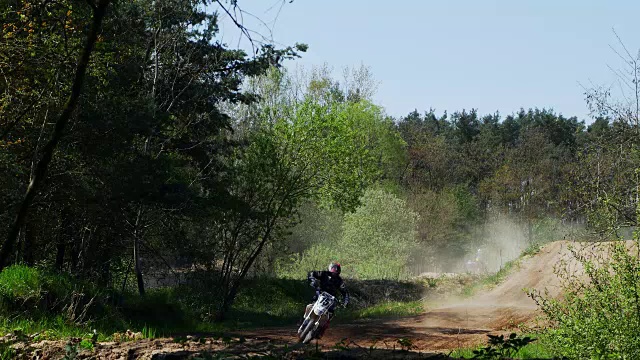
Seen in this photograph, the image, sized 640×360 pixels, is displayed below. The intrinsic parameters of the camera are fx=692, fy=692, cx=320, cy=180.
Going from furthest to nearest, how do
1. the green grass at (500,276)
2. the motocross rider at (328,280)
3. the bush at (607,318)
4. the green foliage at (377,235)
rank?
the green foliage at (377,235) < the green grass at (500,276) < the motocross rider at (328,280) < the bush at (607,318)

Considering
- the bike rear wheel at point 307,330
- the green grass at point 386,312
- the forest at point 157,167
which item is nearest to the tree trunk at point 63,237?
the forest at point 157,167

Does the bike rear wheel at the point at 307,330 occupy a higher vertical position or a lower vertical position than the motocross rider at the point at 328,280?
lower

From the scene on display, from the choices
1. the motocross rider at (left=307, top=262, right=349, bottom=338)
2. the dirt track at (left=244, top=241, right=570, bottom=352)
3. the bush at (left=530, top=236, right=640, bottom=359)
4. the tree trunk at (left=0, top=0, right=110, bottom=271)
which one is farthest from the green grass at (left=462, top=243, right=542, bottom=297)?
the tree trunk at (left=0, top=0, right=110, bottom=271)

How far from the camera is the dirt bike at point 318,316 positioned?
46.7 feet

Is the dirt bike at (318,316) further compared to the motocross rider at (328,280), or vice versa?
the motocross rider at (328,280)

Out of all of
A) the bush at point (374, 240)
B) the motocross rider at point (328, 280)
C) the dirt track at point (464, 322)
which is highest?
the bush at point (374, 240)

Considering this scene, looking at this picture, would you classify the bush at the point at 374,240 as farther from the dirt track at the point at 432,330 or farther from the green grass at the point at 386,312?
the green grass at the point at 386,312

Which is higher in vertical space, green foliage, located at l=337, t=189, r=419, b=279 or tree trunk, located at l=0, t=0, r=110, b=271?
green foliage, located at l=337, t=189, r=419, b=279

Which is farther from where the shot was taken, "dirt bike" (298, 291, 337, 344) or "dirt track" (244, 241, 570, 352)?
"dirt track" (244, 241, 570, 352)

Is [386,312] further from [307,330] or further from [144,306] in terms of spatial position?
[307,330]

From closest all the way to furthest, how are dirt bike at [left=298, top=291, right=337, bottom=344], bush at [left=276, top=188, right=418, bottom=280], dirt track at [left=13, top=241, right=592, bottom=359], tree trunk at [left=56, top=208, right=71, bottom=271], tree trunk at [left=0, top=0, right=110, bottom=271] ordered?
tree trunk at [left=0, top=0, right=110, bottom=271] → dirt track at [left=13, top=241, right=592, bottom=359] → dirt bike at [left=298, top=291, right=337, bottom=344] → tree trunk at [left=56, top=208, right=71, bottom=271] → bush at [left=276, top=188, right=418, bottom=280]

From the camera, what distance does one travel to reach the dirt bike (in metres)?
14.2

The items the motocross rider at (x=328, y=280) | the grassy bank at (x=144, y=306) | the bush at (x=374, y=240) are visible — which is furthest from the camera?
the bush at (x=374, y=240)

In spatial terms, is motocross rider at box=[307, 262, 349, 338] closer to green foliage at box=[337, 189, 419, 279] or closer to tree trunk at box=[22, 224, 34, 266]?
tree trunk at box=[22, 224, 34, 266]
